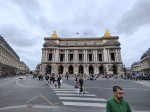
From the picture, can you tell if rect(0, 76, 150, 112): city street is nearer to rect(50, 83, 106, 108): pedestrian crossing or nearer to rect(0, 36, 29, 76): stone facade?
rect(50, 83, 106, 108): pedestrian crossing

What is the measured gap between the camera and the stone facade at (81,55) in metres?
104

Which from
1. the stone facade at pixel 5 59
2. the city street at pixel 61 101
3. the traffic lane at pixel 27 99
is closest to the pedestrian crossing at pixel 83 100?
the city street at pixel 61 101

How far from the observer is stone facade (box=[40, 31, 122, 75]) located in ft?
340

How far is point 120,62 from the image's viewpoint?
102188 millimetres

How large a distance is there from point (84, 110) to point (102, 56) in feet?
320

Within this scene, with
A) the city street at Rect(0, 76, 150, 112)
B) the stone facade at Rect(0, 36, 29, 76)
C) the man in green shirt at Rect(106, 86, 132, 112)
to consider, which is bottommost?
the city street at Rect(0, 76, 150, 112)

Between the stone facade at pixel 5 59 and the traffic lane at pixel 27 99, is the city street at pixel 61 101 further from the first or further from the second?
the stone facade at pixel 5 59

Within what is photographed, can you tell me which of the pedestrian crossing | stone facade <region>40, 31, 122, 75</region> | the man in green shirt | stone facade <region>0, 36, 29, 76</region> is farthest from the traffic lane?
stone facade <region>40, 31, 122, 75</region>

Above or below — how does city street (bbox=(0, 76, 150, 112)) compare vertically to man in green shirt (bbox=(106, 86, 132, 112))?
below

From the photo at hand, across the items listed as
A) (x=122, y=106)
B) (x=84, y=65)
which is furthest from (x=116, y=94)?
(x=84, y=65)

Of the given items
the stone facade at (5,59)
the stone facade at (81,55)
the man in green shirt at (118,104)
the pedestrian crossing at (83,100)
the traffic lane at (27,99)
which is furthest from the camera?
the stone facade at (81,55)

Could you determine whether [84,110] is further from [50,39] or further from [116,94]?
[50,39]

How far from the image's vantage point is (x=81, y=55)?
362 feet

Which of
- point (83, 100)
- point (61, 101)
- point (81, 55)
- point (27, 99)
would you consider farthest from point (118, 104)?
point (81, 55)
